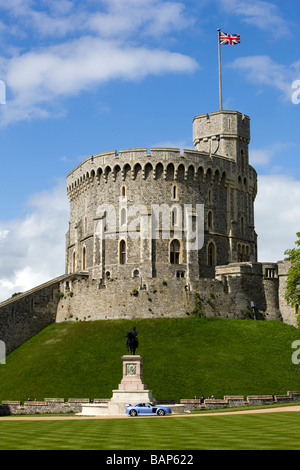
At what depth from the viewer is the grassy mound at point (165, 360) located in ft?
157

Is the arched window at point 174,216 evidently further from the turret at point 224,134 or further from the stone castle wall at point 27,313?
the stone castle wall at point 27,313

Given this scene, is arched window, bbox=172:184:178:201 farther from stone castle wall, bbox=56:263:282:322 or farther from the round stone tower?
stone castle wall, bbox=56:263:282:322

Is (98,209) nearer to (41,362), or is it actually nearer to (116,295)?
(116,295)

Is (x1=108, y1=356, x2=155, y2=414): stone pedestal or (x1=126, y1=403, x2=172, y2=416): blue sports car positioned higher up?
(x1=108, y1=356, x2=155, y2=414): stone pedestal

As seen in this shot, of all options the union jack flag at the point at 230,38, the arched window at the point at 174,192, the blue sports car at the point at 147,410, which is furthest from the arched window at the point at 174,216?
the blue sports car at the point at 147,410

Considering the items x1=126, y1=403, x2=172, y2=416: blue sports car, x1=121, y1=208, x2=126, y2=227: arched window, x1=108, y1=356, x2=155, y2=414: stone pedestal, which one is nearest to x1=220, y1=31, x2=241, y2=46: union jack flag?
x1=121, y1=208, x2=126, y2=227: arched window

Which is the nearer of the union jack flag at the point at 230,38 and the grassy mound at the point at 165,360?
the grassy mound at the point at 165,360

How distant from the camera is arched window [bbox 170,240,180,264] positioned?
226ft

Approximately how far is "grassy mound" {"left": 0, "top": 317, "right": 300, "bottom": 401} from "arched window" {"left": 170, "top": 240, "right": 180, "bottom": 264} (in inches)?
396

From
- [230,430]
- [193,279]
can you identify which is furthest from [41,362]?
[230,430]

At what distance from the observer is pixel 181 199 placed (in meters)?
70.4

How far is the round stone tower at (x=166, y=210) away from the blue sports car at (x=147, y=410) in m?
26.9

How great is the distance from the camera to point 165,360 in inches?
2032
